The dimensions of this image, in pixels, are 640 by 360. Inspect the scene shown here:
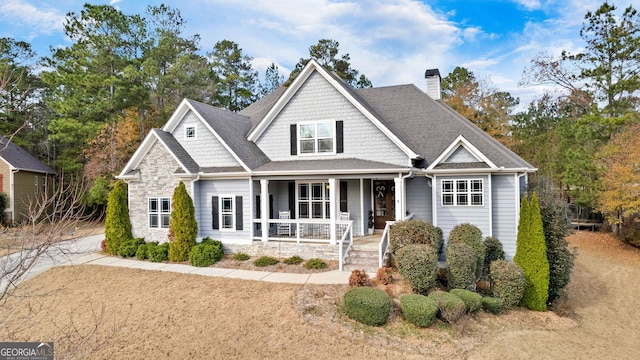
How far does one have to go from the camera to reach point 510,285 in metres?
10.8

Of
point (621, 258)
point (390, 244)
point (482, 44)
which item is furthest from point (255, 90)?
point (621, 258)

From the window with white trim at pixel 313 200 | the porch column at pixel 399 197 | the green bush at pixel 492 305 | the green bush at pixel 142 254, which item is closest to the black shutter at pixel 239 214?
the window with white trim at pixel 313 200

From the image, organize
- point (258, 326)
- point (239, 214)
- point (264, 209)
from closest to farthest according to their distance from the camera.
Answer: point (258, 326), point (264, 209), point (239, 214)

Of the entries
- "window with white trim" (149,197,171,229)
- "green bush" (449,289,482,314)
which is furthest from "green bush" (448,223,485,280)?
"window with white trim" (149,197,171,229)

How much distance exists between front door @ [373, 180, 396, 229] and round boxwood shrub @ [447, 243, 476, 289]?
5.28 meters

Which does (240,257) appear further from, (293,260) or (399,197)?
(399,197)

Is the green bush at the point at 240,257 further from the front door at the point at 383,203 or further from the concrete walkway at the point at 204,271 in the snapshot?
the front door at the point at 383,203

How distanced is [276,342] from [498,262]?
7832 millimetres

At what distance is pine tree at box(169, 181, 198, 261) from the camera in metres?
14.6

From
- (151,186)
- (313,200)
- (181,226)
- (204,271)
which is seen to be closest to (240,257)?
(204,271)

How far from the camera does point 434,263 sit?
10.5 metres

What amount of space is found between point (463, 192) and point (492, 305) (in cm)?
489

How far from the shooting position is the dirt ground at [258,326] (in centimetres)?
758

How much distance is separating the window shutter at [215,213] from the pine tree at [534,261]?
475 inches
